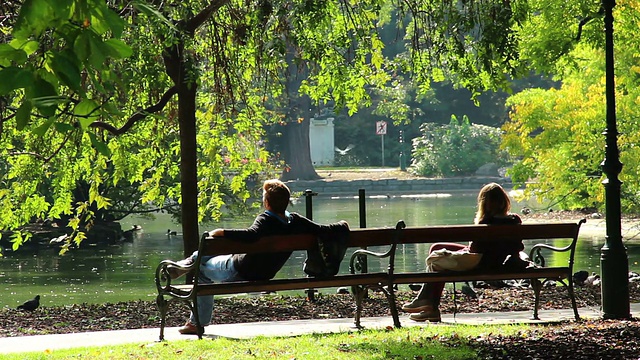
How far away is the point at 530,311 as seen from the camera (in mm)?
9070

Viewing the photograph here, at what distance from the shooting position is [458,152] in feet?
164

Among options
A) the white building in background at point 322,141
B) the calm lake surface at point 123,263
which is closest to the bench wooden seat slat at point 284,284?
the calm lake surface at point 123,263

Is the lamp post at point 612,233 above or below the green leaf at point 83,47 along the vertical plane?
below

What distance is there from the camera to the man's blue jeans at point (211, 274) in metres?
7.42

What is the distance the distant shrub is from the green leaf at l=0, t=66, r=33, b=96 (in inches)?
1855

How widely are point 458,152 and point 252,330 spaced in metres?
42.9

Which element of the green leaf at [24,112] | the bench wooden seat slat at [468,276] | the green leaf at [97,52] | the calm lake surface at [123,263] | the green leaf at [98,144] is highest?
the green leaf at [97,52]

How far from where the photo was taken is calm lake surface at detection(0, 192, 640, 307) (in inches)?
630

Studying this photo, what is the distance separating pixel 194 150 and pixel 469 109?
159 feet

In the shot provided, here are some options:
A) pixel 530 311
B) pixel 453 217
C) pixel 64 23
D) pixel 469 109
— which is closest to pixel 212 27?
pixel 530 311

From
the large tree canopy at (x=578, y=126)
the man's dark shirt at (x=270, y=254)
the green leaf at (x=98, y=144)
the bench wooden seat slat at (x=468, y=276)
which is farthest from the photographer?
the large tree canopy at (x=578, y=126)

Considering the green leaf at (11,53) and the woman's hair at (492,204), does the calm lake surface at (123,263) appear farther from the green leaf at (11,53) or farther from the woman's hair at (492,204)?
the green leaf at (11,53)

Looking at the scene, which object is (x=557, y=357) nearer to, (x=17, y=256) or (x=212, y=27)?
(x=212, y=27)

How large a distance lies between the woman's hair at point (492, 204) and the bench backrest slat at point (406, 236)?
0.23 meters
